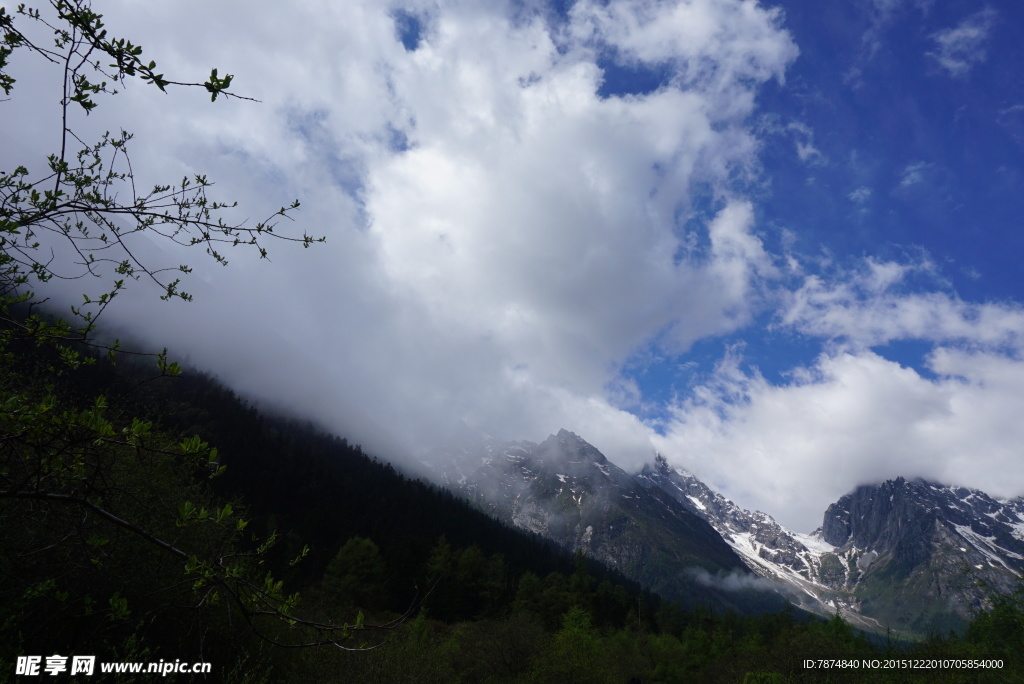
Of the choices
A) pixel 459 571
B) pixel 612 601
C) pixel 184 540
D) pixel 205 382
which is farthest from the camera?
pixel 205 382

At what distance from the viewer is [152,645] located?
14961mm

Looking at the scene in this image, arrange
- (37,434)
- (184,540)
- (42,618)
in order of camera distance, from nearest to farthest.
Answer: (37,434), (42,618), (184,540)

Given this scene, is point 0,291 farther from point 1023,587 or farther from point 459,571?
point 459,571

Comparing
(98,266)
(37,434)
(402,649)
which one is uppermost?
(98,266)

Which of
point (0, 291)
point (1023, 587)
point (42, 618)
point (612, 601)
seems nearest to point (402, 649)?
point (42, 618)

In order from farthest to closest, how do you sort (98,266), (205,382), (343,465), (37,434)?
(343,465)
(205,382)
(98,266)
(37,434)

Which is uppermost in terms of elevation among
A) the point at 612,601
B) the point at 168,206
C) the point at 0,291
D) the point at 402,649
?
the point at 168,206

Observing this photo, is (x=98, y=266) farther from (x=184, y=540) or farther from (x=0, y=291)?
(x=184, y=540)

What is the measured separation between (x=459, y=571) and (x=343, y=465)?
7318 cm

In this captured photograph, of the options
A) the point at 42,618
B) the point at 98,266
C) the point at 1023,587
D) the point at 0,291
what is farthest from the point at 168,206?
the point at 1023,587

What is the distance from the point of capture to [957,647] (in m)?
28.7

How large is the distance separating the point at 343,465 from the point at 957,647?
119382mm

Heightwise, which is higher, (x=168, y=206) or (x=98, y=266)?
(x=168, y=206)

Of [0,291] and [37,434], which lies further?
[0,291]
